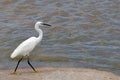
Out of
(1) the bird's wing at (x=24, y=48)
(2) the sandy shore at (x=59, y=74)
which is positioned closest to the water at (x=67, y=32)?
(2) the sandy shore at (x=59, y=74)

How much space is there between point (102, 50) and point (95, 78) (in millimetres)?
2528

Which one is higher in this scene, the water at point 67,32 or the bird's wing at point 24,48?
the bird's wing at point 24,48

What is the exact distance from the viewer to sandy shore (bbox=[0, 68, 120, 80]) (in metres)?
10.4

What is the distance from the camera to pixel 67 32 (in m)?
14.5

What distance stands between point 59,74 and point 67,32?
13.0 feet

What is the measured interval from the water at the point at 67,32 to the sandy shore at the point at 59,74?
531 millimetres

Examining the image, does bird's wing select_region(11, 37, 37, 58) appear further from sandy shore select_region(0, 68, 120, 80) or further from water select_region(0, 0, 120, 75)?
water select_region(0, 0, 120, 75)

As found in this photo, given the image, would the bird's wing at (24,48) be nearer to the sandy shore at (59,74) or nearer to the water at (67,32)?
the sandy shore at (59,74)

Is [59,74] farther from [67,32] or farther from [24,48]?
[67,32]

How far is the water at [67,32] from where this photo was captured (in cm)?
1244

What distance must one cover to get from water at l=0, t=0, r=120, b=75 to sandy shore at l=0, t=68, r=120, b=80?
1.74 feet

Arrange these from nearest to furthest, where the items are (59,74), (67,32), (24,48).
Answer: (59,74) < (24,48) < (67,32)

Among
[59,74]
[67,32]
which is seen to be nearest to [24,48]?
[59,74]

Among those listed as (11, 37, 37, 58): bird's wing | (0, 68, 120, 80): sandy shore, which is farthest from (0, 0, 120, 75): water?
(11, 37, 37, 58): bird's wing
